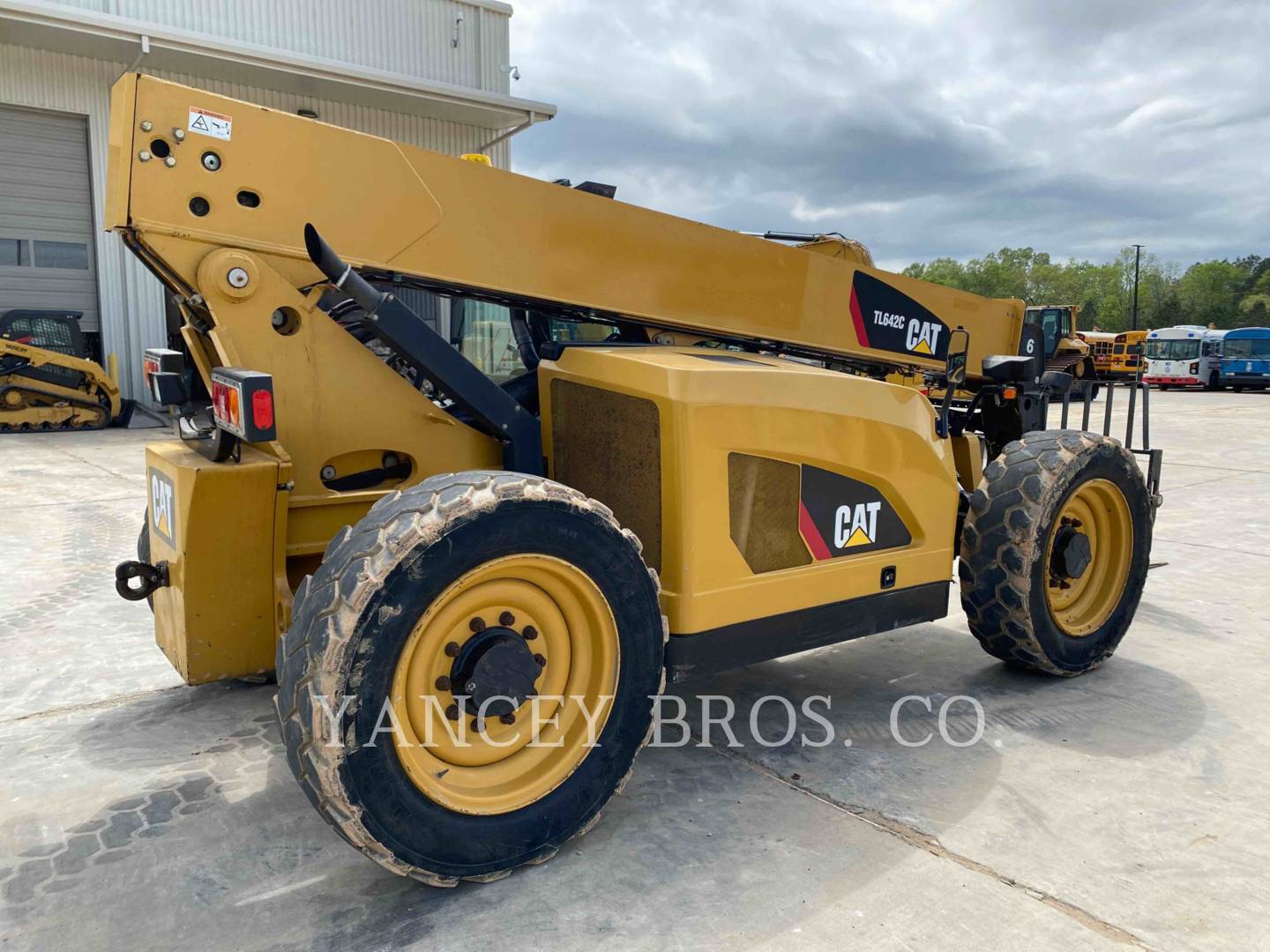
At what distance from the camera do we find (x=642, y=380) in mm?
3055

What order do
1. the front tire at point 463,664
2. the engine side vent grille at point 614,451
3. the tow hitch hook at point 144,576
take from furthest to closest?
the tow hitch hook at point 144,576, the engine side vent grille at point 614,451, the front tire at point 463,664

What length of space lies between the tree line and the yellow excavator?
68320 millimetres

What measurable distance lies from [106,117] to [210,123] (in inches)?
603

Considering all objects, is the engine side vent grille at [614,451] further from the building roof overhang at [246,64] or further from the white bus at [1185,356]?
the white bus at [1185,356]

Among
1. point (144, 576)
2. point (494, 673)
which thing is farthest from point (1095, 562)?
point (144, 576)

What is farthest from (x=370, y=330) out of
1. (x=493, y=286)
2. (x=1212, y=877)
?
(x=1212, y=877)

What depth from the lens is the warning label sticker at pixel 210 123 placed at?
2.92 m

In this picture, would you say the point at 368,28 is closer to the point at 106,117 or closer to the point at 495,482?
the point at 106,117

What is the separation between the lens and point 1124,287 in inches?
3873

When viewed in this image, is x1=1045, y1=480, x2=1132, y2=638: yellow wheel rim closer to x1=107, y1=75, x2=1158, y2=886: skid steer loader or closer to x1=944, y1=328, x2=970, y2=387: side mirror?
x1=107, y1=75, x2=1158, y2=886: skid steer loader

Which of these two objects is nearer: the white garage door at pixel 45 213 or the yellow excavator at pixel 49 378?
the yellow excavator at pixel 49 378

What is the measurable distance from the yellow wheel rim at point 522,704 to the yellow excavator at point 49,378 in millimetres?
14334

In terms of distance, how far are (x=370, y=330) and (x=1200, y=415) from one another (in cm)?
2277

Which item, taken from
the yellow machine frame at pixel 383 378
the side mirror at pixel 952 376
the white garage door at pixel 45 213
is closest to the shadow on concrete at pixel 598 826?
the yellow machine frame at pixel 383 378
